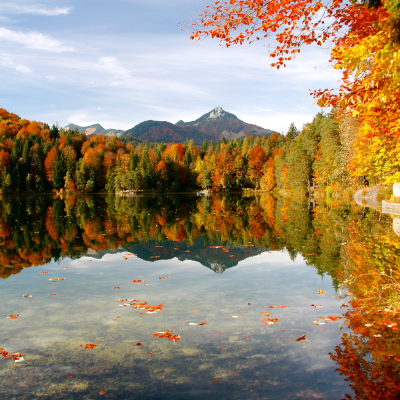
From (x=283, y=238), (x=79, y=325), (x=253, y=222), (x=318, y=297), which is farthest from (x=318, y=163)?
(x=79, y=325)

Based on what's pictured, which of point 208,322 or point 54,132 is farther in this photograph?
point 54,132

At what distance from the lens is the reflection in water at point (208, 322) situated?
455 centimetres

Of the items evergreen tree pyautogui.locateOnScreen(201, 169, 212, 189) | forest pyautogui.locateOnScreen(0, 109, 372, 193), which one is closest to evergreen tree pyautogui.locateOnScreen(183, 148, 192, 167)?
forest pyautogui.locateOnScreen(0, 109, 372, 193)

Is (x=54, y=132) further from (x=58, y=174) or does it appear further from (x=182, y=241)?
Answer: (x=182, y=241)

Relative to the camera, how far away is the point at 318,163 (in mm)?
51906

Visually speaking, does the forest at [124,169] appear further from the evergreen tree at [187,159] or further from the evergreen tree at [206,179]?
the evergreen tree at [187,159]

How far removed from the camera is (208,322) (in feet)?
21.7

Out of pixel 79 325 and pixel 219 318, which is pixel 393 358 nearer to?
pixel 219 318

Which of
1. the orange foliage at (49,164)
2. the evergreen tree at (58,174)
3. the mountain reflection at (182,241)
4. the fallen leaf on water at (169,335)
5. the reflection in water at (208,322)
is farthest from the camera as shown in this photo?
the orange foliage at (49,164)

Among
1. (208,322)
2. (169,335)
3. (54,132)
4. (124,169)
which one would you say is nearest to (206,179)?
(124,169)

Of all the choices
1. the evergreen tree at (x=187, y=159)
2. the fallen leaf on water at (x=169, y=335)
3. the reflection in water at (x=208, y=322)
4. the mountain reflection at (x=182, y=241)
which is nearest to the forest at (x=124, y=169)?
the evergreen tree at (x=187, y=159)

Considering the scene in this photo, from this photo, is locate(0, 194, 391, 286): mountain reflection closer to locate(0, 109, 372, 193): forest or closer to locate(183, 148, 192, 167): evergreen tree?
locate(0, 109, 372, 193): forest

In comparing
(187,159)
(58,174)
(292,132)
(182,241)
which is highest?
(292,132)

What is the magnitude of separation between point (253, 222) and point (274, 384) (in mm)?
18205
